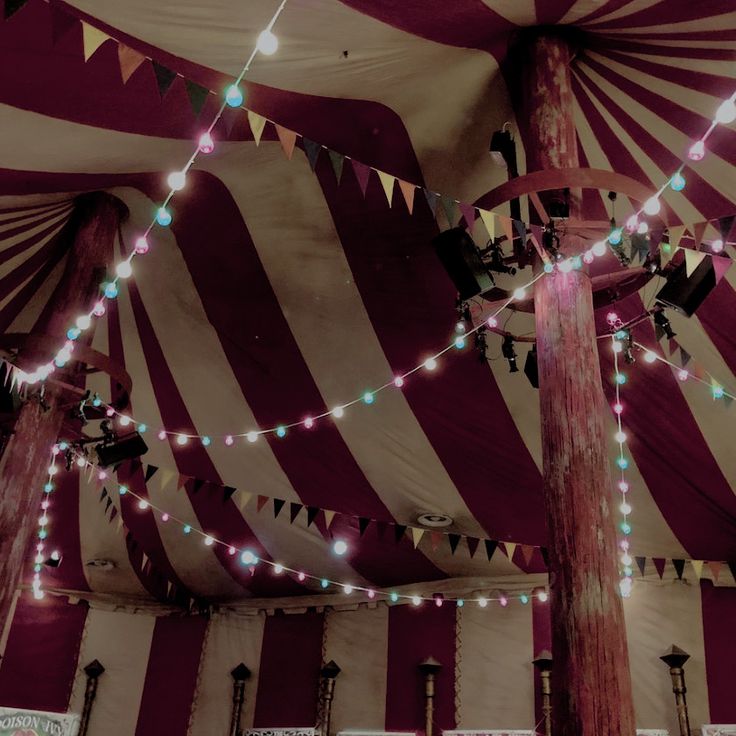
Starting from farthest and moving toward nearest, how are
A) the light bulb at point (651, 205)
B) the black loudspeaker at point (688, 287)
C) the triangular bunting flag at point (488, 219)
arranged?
the black loudspeaker at point (688, 287) → the triangular bunting flag at point (488, 219) → the light bulb at point (651, 205)

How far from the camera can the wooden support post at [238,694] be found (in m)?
5.88

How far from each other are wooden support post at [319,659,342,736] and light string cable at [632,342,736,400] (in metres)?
3.41

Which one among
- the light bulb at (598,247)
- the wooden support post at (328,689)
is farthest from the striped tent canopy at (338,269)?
the wooden support post at (328,689)

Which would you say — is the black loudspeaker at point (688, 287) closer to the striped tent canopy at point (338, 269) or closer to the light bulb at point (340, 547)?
the striped tent canopy at point (338, 269)

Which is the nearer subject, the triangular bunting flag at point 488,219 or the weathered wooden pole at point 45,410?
the triangular bunting flag at point 488,219

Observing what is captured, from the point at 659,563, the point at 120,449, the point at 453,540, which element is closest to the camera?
the point at 120,449

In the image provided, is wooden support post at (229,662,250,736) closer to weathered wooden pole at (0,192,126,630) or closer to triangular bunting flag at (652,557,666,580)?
weathered wooden pole at (0,192,126,630)

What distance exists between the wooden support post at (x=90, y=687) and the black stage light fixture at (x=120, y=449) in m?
3.07

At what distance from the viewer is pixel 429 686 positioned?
5.24 m

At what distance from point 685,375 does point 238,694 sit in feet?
14.5

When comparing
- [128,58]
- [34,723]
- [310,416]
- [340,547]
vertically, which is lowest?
[34,723]

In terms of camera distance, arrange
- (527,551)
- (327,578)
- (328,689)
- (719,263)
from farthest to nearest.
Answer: (327,578) → (328,689) → (527,551) → (719,263)

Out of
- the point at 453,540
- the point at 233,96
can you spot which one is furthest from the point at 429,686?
the point at 233,96

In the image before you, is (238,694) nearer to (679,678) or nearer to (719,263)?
(679,678)
